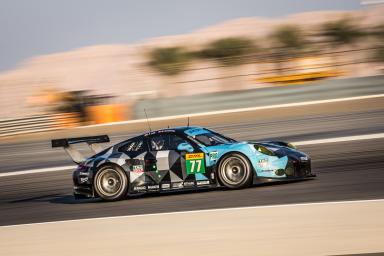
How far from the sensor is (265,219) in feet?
27.0

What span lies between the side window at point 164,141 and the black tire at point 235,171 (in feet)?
2.76

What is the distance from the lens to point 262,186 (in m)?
11.0

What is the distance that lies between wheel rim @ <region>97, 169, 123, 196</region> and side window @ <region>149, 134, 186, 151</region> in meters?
0.77

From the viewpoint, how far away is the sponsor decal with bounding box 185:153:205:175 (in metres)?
10.9

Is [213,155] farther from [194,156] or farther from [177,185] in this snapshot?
[177,185]

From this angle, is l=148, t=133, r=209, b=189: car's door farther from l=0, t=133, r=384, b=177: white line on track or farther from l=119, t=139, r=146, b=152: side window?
l=0, t=133, r=384, b=177: white line on track

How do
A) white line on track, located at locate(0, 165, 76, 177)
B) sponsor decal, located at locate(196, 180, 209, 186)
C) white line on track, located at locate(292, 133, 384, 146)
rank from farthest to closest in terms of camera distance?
white line on track, located at locate(0, 165, 76, 177), white line on track, located at locate(292, 133, 384, 146), sponsor decal, located at locate(196, 180, 209, 186)

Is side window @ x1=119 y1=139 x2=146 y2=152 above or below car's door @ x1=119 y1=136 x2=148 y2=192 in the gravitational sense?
above

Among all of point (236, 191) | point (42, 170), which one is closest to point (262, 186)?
point (236, 191)

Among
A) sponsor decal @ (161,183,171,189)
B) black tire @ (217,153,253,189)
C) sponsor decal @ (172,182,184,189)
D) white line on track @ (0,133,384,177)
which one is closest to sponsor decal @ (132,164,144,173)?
sponsor decal @ (161,183,171,189)

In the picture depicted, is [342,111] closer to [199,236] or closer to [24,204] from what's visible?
[24,204]

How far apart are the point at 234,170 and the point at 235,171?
23 millimetres

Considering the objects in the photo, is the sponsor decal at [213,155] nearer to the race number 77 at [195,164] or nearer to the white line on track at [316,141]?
the race number 77 at [195,164]

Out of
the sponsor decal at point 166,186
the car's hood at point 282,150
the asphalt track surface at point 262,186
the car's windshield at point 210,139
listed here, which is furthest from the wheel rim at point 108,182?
the car's hood at point 282,150
